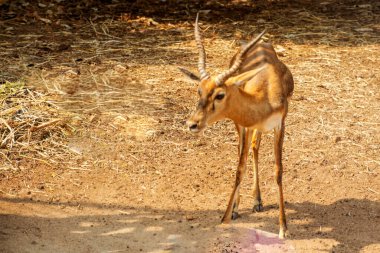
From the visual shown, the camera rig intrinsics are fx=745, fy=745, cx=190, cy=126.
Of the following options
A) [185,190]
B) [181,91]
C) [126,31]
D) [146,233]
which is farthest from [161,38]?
[146,233]

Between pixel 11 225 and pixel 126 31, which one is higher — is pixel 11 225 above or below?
below

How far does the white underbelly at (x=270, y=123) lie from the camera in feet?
22.1

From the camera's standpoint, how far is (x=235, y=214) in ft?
23.8

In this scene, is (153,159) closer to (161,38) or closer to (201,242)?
(201,242)

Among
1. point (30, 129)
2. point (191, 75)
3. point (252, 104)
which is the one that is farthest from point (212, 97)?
point (30, 129)

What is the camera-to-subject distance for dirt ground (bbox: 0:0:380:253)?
268 inches

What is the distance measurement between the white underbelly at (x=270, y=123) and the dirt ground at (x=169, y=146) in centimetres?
95

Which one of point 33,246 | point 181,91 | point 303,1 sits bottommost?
point 33,246

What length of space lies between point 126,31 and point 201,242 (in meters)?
6.38

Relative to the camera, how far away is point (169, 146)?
851 centimetres

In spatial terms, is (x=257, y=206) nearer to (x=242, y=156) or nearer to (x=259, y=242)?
(x=242, y=156)

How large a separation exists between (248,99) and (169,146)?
203 cm

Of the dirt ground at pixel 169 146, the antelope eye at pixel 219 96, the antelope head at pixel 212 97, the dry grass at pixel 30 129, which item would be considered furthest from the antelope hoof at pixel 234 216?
the dry grass at pixel 30 129

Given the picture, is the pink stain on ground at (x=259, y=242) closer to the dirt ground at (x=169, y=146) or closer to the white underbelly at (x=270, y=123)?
the dirt ground at (x=169, y=146)
